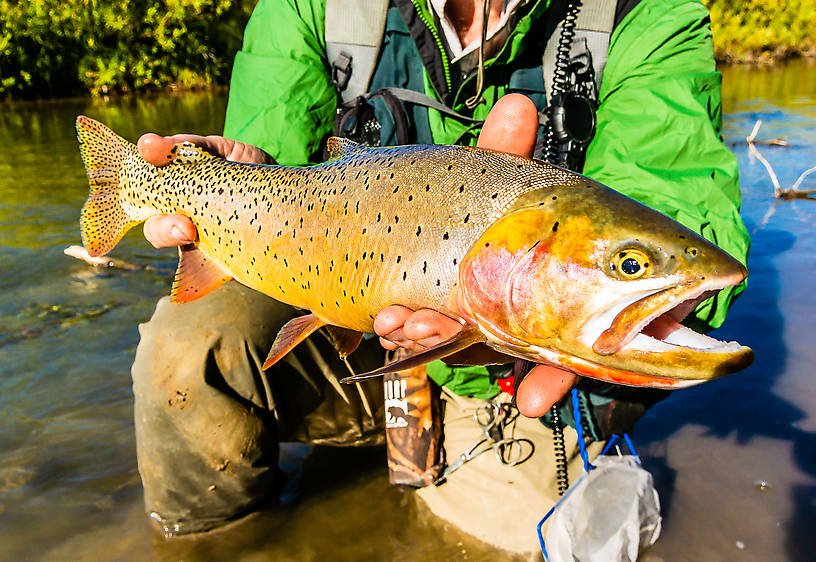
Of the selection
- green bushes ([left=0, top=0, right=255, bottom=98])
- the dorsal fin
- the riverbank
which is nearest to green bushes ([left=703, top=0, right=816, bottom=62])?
the riverbank

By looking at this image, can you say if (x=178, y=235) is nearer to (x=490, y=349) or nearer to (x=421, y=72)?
(x=490, y=349)

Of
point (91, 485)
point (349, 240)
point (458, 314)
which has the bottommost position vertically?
point (91, 485)

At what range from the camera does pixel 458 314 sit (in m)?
1.49

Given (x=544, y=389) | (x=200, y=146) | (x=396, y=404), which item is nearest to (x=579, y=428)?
(x=396, y=404)

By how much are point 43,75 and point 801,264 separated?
29.0 meters

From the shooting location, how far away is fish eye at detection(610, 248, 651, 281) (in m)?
1.24

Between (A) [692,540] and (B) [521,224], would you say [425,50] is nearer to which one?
(B) [521,224]

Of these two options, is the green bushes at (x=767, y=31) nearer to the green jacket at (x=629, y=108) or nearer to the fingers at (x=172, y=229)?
the green jacket at (x=629, y=108)

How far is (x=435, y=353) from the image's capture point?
4.39ft

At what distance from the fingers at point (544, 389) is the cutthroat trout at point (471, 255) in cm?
30

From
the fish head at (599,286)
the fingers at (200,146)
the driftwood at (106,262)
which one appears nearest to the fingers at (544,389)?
the fish head at (599,286)

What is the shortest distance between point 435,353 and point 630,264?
17.8 inches

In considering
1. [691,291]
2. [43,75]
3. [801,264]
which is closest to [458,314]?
[691,291]

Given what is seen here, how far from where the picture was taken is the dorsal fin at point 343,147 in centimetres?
188
